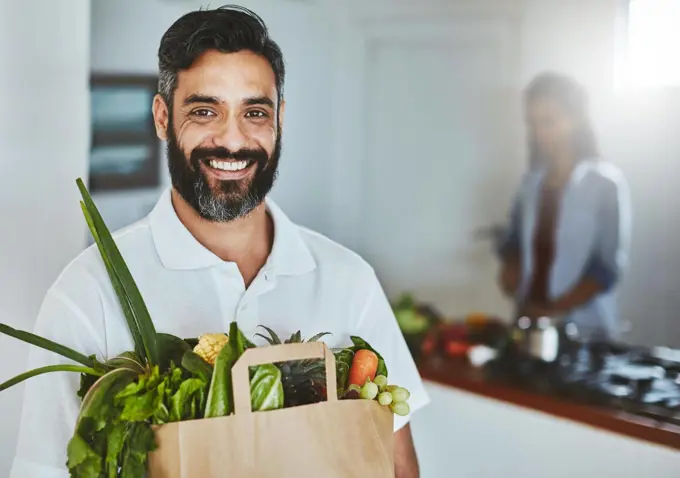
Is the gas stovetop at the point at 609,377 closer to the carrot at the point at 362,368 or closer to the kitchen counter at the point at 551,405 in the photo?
the kitchen counter at the point at 551,405

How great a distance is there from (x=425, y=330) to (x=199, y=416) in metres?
1.68

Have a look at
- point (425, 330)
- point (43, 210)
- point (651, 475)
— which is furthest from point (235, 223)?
point (425, 330)

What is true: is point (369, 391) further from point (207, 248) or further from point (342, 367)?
point (207, 248)

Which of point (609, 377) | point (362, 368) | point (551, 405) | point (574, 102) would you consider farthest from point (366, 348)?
point (574, 102)

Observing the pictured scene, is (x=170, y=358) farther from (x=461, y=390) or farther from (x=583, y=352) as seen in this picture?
(x=583, y=352)

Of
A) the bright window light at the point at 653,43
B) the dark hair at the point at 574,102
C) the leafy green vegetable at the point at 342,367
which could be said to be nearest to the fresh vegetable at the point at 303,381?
the leafy green vegetable at the point at 342,367

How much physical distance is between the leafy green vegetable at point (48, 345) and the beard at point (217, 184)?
32 cm

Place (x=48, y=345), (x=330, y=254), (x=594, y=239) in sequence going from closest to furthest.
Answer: (x=48, y=345), (x=330, y=254), (x=594, y=239)

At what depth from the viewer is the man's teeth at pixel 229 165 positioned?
137 centimetres

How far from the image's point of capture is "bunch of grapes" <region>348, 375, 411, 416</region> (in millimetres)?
1246

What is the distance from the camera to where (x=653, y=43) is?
8.66ft

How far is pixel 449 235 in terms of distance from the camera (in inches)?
135

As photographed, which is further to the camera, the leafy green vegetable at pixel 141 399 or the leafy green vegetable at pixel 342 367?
the leafy green vegetable at pixel 342 367

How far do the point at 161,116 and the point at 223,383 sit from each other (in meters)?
0.48
